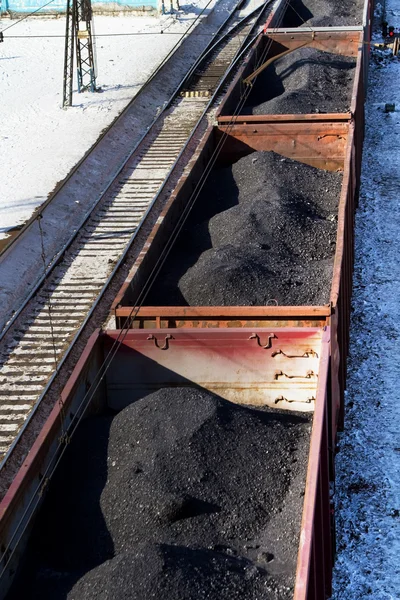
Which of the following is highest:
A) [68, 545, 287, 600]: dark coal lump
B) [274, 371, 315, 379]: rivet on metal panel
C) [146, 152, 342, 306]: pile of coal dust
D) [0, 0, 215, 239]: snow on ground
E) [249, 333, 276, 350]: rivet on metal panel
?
[249, 333, 276, 350]: rivet on metal panel

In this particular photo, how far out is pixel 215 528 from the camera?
7449mm

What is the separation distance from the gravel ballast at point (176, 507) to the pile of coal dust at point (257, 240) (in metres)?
2.19

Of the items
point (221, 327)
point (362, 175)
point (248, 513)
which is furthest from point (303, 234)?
point (362, 175)

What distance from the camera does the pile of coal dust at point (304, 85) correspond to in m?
18.3

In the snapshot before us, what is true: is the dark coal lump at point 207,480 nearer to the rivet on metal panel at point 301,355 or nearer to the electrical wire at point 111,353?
the electrical wire at point 111,353

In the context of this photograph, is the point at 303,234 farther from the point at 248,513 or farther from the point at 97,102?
the point at 97,102

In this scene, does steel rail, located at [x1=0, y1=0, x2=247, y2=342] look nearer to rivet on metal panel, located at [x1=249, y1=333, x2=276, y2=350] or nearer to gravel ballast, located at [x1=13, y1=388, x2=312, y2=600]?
rivet on metal panel, located at [x1=249, y1=333, x2=276, y2=350]

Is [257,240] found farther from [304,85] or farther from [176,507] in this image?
[304,85]

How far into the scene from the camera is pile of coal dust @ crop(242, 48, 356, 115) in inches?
721

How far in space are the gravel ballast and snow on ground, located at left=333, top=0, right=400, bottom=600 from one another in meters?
1.34

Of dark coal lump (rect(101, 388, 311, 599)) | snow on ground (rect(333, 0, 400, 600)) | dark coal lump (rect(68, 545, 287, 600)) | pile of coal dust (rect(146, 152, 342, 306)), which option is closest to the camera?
dark coal lump (rect(68, 545, 287, 600))

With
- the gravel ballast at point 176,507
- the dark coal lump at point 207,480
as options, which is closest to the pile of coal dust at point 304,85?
the dark coal lump at point 207,480

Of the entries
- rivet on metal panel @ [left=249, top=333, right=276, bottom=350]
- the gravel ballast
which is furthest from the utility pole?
the gravel ballast

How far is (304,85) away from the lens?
19.7 metres
